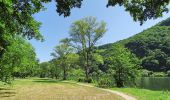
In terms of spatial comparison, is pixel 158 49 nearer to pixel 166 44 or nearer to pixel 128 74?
pixel 166 44

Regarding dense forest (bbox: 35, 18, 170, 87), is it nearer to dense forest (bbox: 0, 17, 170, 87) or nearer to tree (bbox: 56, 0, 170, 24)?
dense forest (bbox: 0, 17, 170, 87)

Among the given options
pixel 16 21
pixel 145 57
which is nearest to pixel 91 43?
pixel 16 21

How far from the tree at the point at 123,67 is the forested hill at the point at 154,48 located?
366 ft

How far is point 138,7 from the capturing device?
11672mm

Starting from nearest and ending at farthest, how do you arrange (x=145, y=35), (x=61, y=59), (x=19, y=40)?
(x=19, y=40), (x=61, y=59), (x=145, y=35)

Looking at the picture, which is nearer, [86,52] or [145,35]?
[86,52]

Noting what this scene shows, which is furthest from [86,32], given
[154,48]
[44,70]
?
[154,48]

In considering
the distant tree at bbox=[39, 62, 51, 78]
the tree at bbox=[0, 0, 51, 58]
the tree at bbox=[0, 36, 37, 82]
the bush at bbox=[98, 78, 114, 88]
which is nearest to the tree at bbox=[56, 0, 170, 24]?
the tree at bbox=[0, 0, 51, 58]

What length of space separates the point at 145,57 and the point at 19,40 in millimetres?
130474

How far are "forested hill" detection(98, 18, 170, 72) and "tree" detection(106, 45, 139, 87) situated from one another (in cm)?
11143

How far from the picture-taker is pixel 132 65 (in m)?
42.6

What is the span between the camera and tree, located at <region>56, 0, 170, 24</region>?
10.2 metres

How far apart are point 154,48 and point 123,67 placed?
128 metres

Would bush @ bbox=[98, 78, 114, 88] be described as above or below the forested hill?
below
